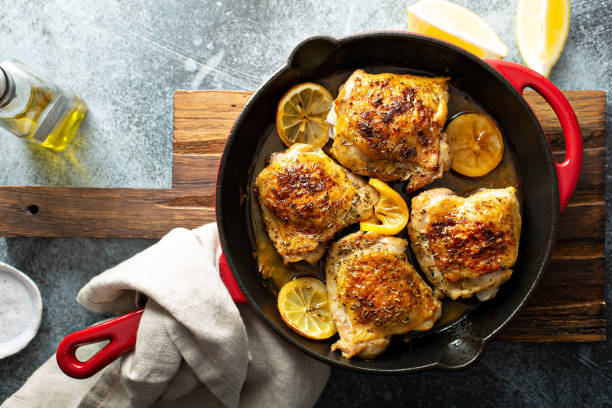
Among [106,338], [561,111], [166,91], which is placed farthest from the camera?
[166,91]

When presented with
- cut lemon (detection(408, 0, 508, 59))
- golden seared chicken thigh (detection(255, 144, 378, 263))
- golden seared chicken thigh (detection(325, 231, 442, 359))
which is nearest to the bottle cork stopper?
golden seared chicken thigh (detection(255, 144, 378, 263))

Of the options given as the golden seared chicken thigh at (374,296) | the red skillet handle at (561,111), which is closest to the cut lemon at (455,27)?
the red skillet handle at (561,111)

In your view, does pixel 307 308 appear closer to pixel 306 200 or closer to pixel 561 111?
pixel 306 200

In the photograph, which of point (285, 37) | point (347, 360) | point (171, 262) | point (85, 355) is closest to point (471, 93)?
point (285, 37)

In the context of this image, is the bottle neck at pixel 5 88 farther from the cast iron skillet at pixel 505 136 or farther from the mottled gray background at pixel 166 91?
the cast iron skillet at pixel 505 136

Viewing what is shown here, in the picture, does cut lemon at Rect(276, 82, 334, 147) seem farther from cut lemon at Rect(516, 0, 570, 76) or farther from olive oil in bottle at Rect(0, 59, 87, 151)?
olive oil in bottle at Rect(0, 59, 87, 151)

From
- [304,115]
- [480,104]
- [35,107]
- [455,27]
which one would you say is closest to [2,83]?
[35,107]
